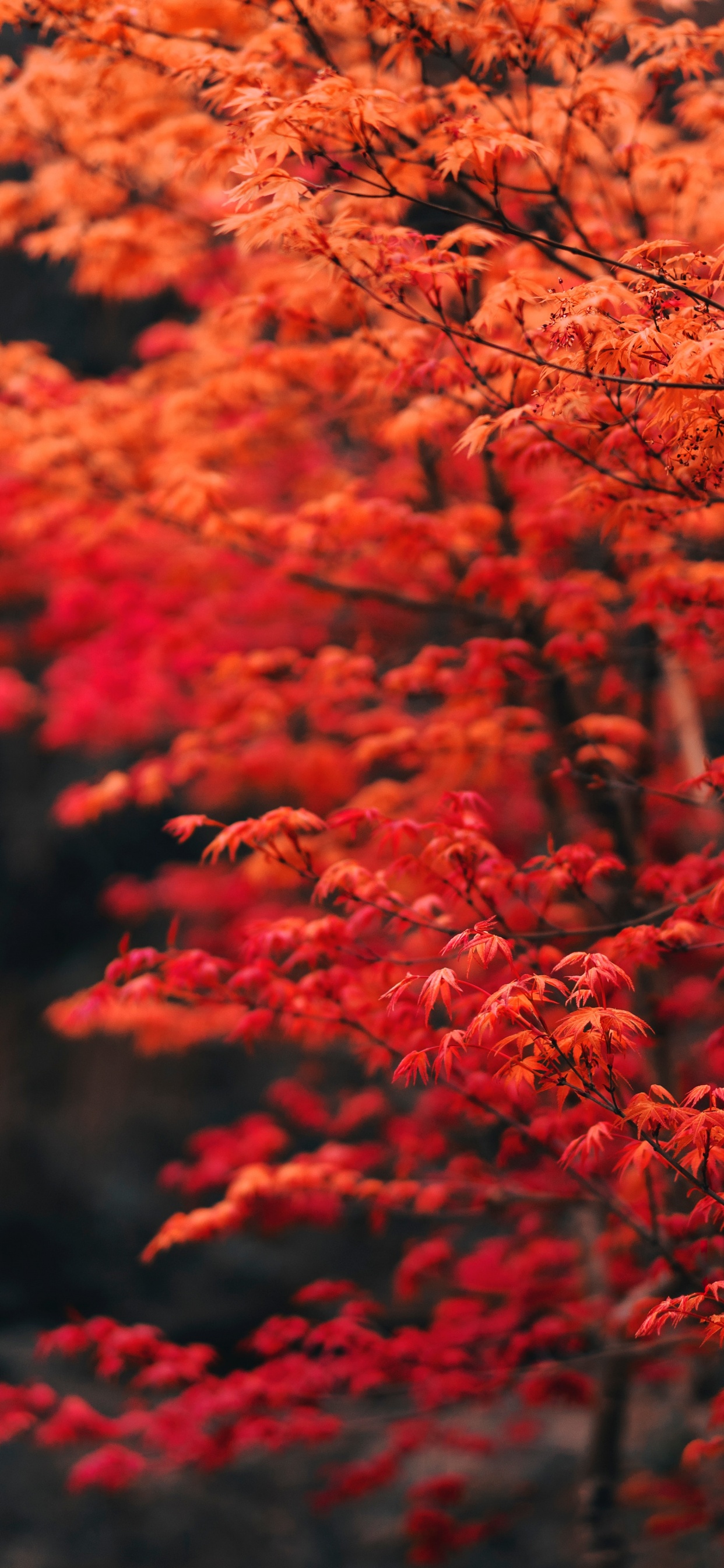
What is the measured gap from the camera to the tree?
3307 millimetres

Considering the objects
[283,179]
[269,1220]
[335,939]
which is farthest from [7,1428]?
[283,179]

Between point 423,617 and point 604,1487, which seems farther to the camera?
point 423,617

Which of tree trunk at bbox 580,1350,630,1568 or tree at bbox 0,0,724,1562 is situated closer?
tree at bbox 0,0,724,1562

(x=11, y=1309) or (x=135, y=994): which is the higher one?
(x=135, y=994)

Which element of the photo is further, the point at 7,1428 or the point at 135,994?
the point at 7,1428

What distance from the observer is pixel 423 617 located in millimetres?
9359

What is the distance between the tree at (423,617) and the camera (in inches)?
130

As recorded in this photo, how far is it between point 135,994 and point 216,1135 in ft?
11.5

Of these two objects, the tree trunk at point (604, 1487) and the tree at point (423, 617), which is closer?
the tree at point (423, 617)

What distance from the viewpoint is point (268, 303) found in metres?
5.23

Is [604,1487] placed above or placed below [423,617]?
below

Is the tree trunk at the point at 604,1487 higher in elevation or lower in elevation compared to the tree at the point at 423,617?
lower

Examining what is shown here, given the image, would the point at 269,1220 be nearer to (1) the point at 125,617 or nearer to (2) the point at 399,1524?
(2) the point at 399,1524

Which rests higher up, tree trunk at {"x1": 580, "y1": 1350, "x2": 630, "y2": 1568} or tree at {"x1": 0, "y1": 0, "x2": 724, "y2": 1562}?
tree at {"x1": 0, "y1": 0, "x2": 724, "y2": 1562}
